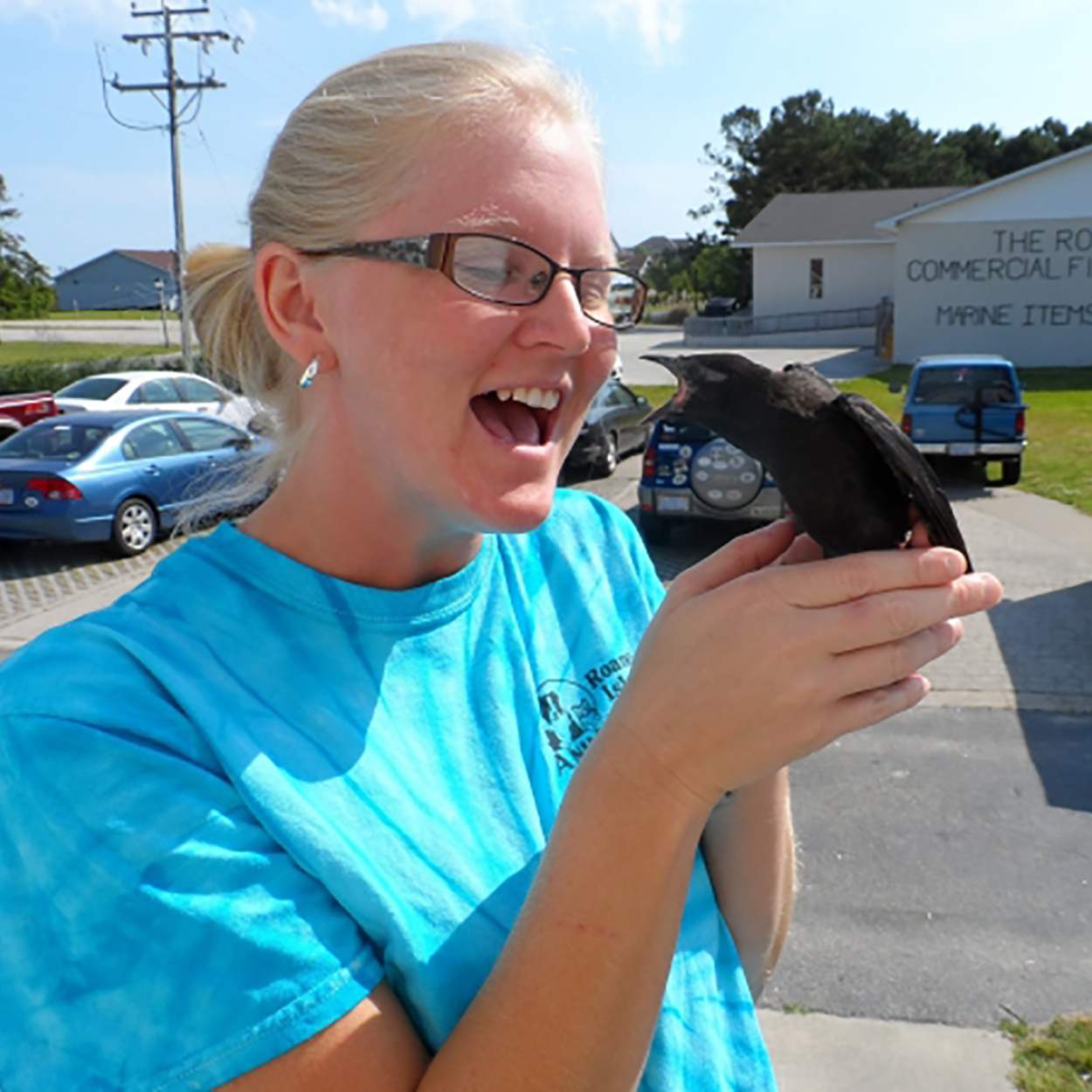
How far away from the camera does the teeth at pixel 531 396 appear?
144cm

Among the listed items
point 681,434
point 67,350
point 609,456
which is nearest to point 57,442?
point 681,434

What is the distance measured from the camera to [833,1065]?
3.76 m

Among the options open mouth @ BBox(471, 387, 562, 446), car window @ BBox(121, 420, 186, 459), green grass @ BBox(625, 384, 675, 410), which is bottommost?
green grass @ BBox(625, 384, 675, 410)

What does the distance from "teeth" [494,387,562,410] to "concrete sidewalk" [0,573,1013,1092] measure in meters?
3.17

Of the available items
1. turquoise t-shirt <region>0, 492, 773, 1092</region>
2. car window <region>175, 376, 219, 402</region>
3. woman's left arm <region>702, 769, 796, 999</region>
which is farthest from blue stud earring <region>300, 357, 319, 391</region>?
car window <region>175, 376, 219, 402</region>

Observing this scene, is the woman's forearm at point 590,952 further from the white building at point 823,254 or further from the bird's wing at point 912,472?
the white building at point 823,254

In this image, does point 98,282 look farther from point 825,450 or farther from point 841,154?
point 825,450

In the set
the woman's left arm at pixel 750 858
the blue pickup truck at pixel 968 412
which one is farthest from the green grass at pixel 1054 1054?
the blue pickup truck at pixel 968 412

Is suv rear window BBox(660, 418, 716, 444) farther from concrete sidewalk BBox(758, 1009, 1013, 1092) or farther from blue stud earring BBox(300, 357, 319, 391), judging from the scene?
blue stud earring BBox(300, 357, 319, 391)

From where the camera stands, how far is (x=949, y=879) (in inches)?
198

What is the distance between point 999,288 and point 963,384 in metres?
20.7

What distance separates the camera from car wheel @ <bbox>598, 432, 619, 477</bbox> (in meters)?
16.0

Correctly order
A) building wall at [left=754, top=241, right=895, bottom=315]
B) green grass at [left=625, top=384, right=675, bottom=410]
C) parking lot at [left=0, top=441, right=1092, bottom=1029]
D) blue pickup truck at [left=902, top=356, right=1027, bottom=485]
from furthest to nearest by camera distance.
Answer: building wall at [left=754, top=241, right=895, bottom=315] < green grass at [left=625, top=384, right=675, bottom=410] < blue pickup truck at [left=902, top=356, right=1027, bottom=485] < parking lot at [left=0, top=441, right=1092, bottom=1029]

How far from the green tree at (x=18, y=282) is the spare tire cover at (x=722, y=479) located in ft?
257
